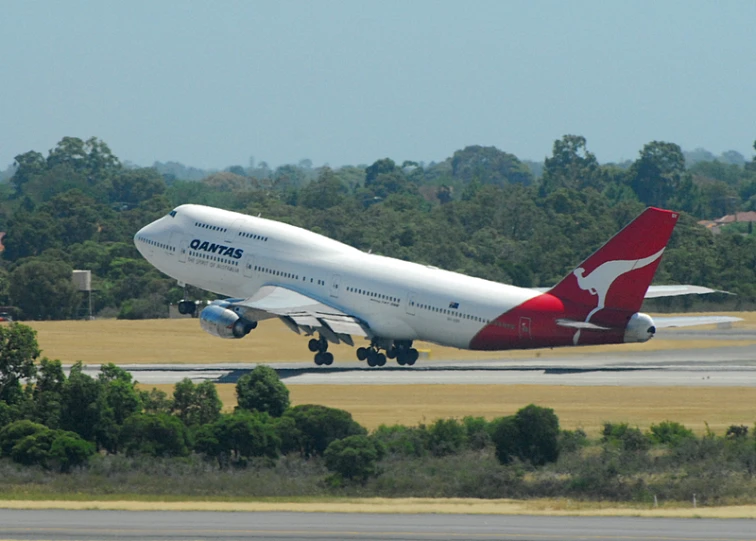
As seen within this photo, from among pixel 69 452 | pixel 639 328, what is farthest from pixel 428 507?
pixel 639 328

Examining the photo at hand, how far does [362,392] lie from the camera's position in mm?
54844

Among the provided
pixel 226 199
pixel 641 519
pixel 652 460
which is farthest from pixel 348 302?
pixel 226 199

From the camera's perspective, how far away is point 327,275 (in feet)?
208

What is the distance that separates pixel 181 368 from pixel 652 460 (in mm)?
28279

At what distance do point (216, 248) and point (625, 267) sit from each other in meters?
20.7

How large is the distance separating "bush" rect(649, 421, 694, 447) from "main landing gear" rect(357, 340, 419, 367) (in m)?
19.8

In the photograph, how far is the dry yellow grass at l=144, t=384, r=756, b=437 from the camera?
47.9m

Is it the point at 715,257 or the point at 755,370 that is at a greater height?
the point at 715,257

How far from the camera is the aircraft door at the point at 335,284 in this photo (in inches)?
2480

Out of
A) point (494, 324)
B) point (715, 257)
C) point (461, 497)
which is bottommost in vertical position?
point (461, 497)

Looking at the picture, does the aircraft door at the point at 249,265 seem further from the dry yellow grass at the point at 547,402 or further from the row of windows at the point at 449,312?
the dry yellow grass at the point at 547,402

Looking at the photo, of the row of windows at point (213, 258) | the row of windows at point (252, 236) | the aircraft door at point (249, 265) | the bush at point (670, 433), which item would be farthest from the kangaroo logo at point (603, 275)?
the row of windows at point (213, 258)

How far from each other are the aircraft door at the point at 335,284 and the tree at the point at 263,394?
13.9 m

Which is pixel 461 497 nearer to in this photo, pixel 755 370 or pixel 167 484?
pixel 167 484
